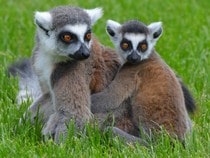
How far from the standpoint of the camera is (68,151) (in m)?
6.48

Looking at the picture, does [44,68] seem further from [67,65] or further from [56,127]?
[56,127]

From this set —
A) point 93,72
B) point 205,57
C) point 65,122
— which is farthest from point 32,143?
point 205,57

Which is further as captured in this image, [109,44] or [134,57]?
[109,44]

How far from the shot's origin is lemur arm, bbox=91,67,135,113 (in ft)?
23.0

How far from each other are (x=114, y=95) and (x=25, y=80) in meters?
1.79

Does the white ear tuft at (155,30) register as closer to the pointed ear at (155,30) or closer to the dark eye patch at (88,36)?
the pointed ear at (155,30)

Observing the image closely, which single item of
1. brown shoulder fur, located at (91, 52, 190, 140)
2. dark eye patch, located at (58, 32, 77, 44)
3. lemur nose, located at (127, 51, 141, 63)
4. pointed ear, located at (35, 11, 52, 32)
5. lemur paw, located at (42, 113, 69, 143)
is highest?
pointed ear, located at (35, 11, 52, 32)

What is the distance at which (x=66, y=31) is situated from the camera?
23.2 ft

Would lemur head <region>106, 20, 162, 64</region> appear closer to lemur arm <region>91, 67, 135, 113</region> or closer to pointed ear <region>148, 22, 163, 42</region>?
pointed ear <region>148, 22, 163, 42</region>

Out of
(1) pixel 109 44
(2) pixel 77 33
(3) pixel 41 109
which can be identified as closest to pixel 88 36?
(2) pixel 77 33

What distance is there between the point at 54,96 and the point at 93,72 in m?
0.47

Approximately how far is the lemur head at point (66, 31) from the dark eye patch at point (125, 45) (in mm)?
344

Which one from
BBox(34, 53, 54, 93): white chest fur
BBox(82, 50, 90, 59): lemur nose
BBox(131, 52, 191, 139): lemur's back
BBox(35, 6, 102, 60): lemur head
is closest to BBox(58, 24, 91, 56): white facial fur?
BBox(35, 6, 102, 60): lemur head

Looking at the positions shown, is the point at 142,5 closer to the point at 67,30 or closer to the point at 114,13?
the point at 114,13
